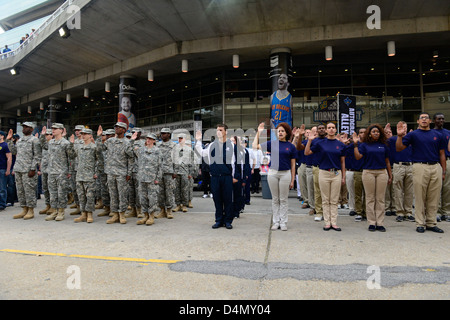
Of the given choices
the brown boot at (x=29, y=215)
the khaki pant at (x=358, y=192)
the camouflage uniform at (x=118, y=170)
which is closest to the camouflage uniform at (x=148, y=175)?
the camouflage uniform at (x=118, y=170)

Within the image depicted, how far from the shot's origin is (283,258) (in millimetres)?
3857

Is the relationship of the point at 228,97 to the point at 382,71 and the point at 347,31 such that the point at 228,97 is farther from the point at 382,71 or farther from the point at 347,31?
the point at 382,71

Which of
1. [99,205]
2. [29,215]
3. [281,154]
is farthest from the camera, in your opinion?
[99,205]

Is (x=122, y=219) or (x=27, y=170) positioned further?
(x=27, y=170)

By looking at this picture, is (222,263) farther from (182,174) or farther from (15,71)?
(15,71)

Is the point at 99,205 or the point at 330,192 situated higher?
the point at 330,192

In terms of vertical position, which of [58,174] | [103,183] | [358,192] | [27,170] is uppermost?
[27,170]

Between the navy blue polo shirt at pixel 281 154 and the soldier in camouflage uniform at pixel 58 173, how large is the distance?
483 cm

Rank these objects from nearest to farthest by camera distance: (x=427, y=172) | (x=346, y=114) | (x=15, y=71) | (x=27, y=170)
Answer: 1. (x=427, y=172)
2. (x=27, y=170)
3. (x=346, y=114)
4. (x=15, y=71)

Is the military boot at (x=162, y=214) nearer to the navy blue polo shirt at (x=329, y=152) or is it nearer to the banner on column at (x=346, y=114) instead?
the navy blue polo shirt at (x=329, y=152)

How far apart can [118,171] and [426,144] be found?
6381 mm

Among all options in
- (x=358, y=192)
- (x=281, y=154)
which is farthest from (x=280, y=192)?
(x=358, y=192)

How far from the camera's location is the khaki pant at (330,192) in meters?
5.60

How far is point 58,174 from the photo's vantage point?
679 cm
